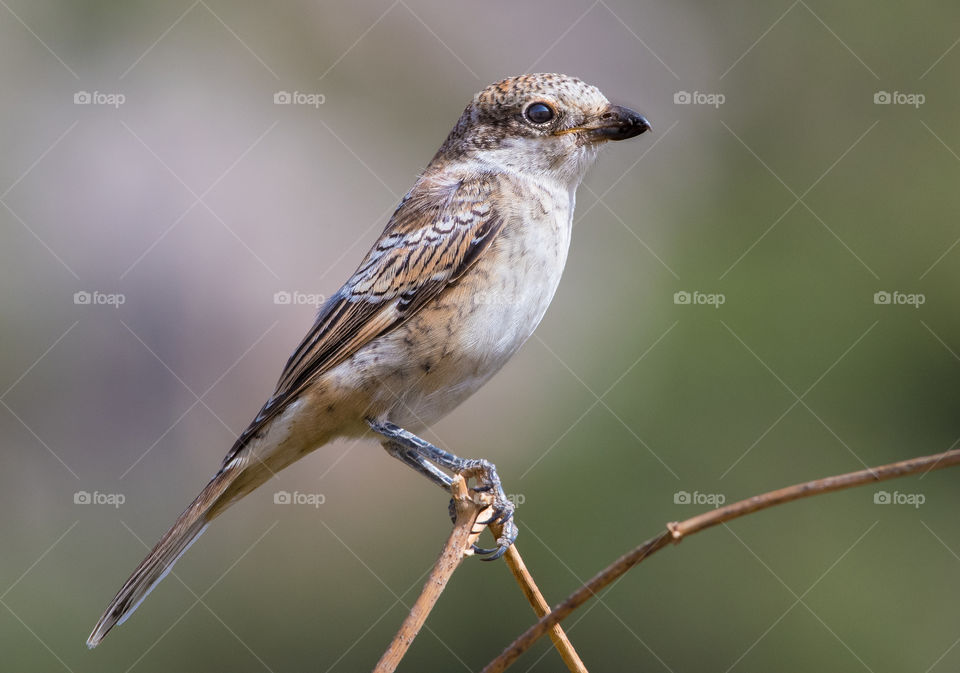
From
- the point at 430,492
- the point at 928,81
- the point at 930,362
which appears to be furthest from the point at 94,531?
the point at 928,81

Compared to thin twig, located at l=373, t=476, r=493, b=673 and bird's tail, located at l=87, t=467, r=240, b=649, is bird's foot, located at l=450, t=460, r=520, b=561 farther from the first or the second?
bird's tail, located at l=87, t=467, r=240, b=649

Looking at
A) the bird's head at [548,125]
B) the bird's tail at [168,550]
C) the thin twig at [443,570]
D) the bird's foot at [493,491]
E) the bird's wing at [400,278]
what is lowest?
the bird's tail at [168,550]

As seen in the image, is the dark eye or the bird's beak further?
the dark eye

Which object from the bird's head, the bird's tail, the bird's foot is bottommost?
the bird's tail

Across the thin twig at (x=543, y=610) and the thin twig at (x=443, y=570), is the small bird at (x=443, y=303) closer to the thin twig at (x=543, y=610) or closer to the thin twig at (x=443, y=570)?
the thin twig at (x=443, y=570)

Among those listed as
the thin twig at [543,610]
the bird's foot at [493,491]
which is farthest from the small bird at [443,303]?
the thin twig at [543,610]

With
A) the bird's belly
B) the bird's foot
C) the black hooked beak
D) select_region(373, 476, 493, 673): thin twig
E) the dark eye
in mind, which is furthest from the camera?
the dark eye

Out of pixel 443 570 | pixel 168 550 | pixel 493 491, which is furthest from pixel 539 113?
pixel 443 570

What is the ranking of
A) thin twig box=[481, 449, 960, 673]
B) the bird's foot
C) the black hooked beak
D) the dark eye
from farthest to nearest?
the dark eye, the black hooked beak, the bird's foot, thin twig box=[481, 449, 960, 673]

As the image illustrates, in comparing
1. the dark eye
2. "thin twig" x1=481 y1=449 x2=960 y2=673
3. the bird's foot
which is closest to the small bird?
the dark eye
